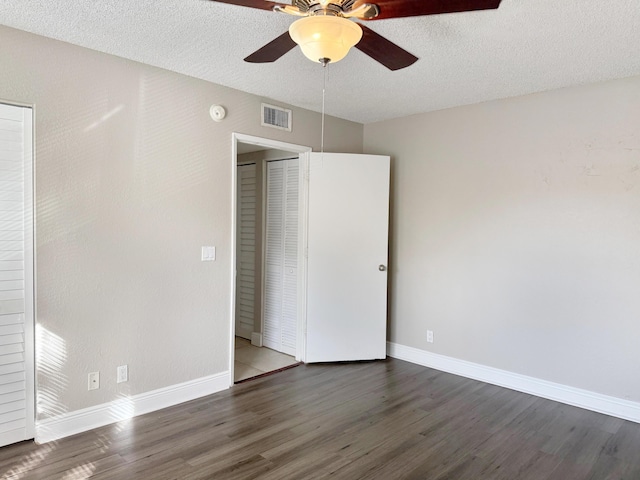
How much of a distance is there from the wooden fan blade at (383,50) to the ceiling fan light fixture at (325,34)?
0.54 feet

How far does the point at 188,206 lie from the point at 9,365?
1.49 meters

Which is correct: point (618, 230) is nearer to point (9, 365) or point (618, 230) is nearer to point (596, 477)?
point (596, 477)

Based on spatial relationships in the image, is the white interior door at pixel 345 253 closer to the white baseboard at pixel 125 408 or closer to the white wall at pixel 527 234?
the white wall at pixel 527 234

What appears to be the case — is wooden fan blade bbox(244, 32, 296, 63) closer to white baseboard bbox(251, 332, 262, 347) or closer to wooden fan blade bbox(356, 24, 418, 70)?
wooden fan blade bbox(356, 24, 418, 70)

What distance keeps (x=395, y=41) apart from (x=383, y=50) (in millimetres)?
611

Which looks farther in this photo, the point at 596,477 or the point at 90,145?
the point at 90,145

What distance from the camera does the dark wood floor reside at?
7.64 ft

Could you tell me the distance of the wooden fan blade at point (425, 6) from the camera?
157cm

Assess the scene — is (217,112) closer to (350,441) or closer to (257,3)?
(257,3)

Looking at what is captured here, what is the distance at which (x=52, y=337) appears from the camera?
2598 mm

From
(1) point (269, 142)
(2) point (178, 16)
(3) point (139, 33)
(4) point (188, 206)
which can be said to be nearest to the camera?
(2) point (178, 16)

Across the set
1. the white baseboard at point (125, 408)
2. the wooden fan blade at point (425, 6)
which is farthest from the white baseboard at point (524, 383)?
the wooden fan blade at point (425, 6)

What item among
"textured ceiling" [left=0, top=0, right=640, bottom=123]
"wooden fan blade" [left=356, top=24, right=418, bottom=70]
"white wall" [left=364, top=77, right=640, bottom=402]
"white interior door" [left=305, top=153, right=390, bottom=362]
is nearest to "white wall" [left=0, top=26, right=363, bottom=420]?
"textured ceiling" [left=0, top=0, right=640, bottom=123]

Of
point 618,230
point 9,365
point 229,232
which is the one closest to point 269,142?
point 229,232
